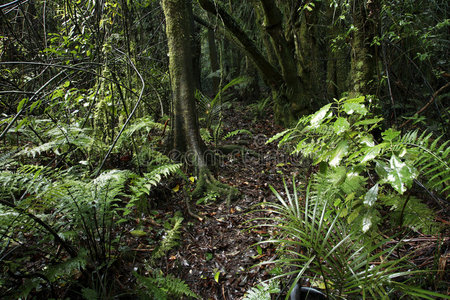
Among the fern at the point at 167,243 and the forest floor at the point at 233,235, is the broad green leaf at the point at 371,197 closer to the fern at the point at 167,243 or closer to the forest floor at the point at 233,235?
the forest floor at the point at 233,235

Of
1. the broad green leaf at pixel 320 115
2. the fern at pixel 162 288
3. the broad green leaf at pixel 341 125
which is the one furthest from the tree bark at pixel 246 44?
the fern at pixel 162 288

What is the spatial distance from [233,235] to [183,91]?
2141mm

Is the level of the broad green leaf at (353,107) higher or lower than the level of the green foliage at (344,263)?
higher

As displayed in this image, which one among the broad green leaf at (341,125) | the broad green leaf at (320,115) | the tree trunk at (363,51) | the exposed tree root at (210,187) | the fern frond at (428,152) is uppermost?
the tree trunk at (363,51)

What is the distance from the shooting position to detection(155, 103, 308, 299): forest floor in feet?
7.68

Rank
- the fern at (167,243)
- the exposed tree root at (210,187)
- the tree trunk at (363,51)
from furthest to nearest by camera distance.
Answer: the exposed tree root at (210,187), the tree trunk at (363,51), the fern at (167,243)

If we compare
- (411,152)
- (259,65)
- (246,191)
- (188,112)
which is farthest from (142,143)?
(411,152)

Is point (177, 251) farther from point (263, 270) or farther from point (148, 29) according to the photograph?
point (148, 29)

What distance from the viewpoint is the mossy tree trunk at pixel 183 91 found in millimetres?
3580

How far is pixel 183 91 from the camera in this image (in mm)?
3695

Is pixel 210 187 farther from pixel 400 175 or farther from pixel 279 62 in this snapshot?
pixel 279 62

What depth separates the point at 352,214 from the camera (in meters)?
1.66

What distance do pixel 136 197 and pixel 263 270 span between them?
141 centimetres

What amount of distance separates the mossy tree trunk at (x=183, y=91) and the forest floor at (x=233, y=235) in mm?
327
